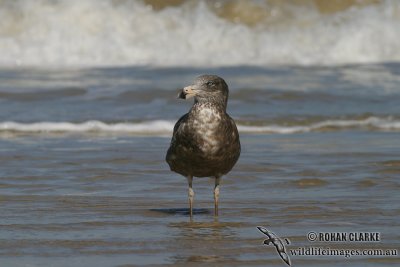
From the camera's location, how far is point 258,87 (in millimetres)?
16359

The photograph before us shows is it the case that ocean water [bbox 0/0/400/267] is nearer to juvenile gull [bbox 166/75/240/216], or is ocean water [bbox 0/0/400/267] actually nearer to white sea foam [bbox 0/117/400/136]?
white sea foam [bbox 0/117/400/136]

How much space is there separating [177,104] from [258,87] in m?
1.64

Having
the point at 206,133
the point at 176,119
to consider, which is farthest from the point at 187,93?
the point at 176,119

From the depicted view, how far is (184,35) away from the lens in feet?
74.1

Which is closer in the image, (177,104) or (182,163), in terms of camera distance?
(182,163)

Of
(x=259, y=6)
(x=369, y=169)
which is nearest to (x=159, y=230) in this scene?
(x=369, y=169)

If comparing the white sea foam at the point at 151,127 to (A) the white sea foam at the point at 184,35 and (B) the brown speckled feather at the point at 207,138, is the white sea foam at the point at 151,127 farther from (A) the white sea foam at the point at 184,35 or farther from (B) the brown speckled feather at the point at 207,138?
(A) the white sea foam at the point at 184,35

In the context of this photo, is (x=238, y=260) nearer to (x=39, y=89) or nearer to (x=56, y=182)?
(x=56, y=182)

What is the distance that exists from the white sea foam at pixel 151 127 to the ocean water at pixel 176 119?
3 centimetres

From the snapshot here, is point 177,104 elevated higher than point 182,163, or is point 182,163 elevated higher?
point 182,163

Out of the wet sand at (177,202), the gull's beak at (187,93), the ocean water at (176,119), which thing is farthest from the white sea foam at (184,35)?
the gull's beak at (187,93)

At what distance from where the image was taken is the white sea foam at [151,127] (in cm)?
1333

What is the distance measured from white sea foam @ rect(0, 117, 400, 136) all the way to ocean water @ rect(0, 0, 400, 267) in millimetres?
27

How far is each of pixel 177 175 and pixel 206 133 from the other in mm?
2320
